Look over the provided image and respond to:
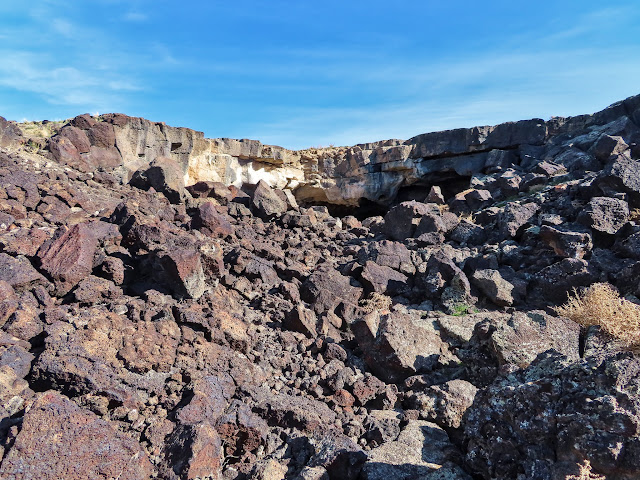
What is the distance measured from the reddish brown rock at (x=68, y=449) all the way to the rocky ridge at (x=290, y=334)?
12mm

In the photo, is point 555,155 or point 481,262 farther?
point 555,155

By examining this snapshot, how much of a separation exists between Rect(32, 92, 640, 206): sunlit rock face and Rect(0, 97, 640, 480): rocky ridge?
0.31 meters

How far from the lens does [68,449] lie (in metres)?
2.96

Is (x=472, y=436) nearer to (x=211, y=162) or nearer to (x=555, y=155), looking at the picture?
(x=211, y=162)

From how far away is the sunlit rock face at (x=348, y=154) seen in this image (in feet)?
37.0

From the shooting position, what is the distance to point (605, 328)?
4.51 metres

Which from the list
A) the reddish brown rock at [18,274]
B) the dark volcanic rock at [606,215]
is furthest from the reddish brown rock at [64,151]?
the dark volcanic rock at [606,215]

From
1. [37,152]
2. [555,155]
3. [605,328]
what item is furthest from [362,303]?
[555,155]

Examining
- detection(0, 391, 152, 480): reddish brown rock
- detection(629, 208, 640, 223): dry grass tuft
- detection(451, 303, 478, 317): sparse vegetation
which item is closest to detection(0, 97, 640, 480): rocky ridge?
detection(0, 391, 152, 480): reddish brown rock

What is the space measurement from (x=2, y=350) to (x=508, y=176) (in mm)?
13019

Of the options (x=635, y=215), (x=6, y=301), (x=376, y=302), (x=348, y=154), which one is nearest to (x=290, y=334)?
(x=376, y=302)

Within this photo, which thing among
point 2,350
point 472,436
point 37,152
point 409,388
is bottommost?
point 409,388

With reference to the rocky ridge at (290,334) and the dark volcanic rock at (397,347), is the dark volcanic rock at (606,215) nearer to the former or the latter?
the rocky ridge at (290,334)

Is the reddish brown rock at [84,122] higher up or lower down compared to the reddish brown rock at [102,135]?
higher up
